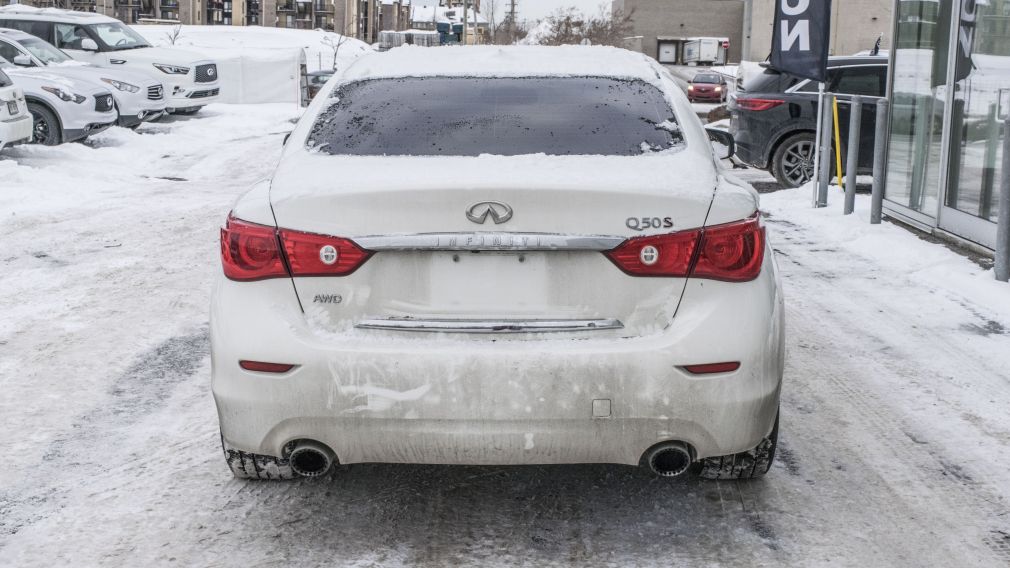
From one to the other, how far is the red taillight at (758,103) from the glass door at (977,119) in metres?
4.47

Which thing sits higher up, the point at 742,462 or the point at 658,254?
the point at 658,254

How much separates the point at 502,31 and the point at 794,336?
94712 mm

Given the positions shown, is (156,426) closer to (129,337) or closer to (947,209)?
(129,337)

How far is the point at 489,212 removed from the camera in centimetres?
350

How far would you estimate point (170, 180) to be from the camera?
15.5 metres

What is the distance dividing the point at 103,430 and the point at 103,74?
18.0 meters

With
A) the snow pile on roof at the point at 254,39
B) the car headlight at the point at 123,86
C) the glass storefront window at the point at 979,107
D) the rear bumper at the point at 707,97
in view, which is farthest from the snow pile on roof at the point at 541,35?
the glass storefront window at the point at 979,107

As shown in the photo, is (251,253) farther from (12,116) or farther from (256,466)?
(12,116)

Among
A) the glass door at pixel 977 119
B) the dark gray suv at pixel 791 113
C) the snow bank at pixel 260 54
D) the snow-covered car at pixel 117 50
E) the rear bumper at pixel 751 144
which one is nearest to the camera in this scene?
the glass door at pixel 977 119

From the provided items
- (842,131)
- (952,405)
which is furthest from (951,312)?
(842,131)

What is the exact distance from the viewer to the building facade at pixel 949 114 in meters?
9.51

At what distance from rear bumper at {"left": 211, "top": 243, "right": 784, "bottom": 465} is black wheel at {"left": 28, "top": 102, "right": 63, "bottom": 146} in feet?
50.4

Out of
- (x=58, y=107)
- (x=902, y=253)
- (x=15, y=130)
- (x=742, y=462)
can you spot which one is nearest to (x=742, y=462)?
(x=742, y=462)

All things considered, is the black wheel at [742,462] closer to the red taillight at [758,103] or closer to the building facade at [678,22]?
the red taillight at [758,103]
